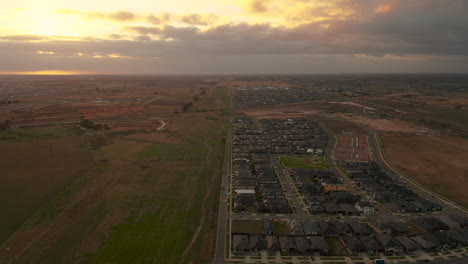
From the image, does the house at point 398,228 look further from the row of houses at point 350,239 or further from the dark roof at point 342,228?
the dark roof at point 342,228

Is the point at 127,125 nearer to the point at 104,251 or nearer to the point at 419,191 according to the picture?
the point at 104,251

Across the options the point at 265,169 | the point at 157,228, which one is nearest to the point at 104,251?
the point at 157,228

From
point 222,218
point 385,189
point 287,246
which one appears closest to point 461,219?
point 385,189

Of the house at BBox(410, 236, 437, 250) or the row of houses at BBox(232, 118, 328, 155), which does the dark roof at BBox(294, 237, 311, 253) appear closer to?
the house at BBox(410, 236, 437, 250)

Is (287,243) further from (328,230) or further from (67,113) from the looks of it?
(67,113)

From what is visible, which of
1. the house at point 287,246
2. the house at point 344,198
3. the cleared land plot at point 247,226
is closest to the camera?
the house at point 287,246

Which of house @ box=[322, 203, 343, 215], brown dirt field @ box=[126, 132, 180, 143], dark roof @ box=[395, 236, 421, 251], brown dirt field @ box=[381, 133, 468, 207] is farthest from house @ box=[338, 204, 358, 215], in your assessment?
brown dirt field @ box=[126, 132, 180, 143]

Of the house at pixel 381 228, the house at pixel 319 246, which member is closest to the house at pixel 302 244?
the house at pixel 319 246
